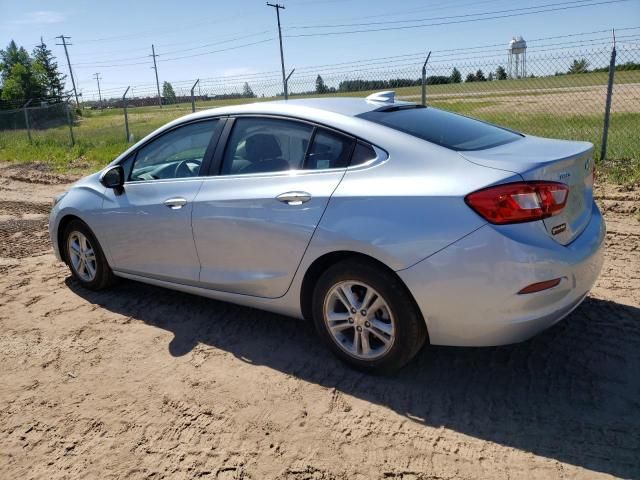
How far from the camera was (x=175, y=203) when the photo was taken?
3.86 meters

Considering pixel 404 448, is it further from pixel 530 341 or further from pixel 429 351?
pixel 530 341

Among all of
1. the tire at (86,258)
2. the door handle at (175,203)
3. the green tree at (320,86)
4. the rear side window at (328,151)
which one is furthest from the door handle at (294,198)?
the green tree at (320,86)

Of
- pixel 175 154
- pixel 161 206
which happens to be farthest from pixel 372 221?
pixel 175 154

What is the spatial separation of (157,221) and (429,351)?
2.12 meters

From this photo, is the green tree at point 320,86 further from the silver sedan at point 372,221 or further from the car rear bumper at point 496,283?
the car rear bumper at point 496,283

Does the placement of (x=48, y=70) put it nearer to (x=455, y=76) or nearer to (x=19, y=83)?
(x=19, y=83)

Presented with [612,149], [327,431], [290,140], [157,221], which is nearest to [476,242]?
[327,431]

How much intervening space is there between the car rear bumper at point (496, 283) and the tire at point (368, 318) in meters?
0.10

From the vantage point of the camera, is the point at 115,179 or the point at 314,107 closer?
the point at 314,107

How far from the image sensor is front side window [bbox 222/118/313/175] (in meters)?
3.43

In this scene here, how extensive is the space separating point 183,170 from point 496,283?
245 cm

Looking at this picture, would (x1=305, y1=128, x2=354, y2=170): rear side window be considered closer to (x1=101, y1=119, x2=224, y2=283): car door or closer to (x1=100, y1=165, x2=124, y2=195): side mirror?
(x1=101, y1=119, x2=224, y2=283): car door

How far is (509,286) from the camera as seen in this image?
2633 mm

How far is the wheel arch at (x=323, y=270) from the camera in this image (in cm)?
291
